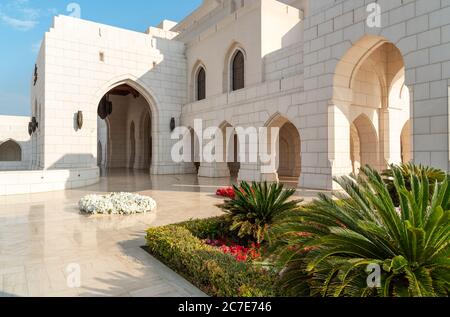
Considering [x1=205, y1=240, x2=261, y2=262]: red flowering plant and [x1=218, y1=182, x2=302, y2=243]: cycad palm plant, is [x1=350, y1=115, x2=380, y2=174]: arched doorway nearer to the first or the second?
[x1=218, y1=182, x2=302, y2=243]: cycad palm plant

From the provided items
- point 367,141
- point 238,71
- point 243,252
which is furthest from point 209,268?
point 238,71

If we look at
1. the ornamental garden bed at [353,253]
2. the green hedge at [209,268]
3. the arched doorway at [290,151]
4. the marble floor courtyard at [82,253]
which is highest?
the arched doorway at [290,151]

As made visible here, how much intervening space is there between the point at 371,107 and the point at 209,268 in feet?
44.3

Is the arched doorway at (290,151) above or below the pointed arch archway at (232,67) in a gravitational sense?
below

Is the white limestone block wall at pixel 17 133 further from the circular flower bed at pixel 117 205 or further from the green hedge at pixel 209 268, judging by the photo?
the green hedge at pixel 209 268

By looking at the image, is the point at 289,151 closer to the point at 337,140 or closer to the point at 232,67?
the point at 232,67

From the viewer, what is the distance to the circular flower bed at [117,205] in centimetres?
818

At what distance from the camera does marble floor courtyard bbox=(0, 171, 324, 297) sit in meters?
3.75

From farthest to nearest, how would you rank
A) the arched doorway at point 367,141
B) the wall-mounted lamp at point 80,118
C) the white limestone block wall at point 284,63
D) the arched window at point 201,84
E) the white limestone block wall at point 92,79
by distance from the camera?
the arched window at point 201,84, the wall-mounted lamp at point 80,118, the white limestone block wall at point 92,79, the arched doorway at point 367,141, the white limestone block wall at point 284,63

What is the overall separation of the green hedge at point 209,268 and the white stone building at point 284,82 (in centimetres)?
877

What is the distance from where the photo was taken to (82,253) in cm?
507

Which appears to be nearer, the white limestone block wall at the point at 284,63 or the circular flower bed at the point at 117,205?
the circular flower bed at the point at 117,205

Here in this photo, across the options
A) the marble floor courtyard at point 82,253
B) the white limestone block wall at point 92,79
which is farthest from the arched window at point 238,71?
the marble floor courtyard at point 82,253

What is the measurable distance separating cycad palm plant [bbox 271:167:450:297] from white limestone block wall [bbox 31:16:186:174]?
1815 centimetres
